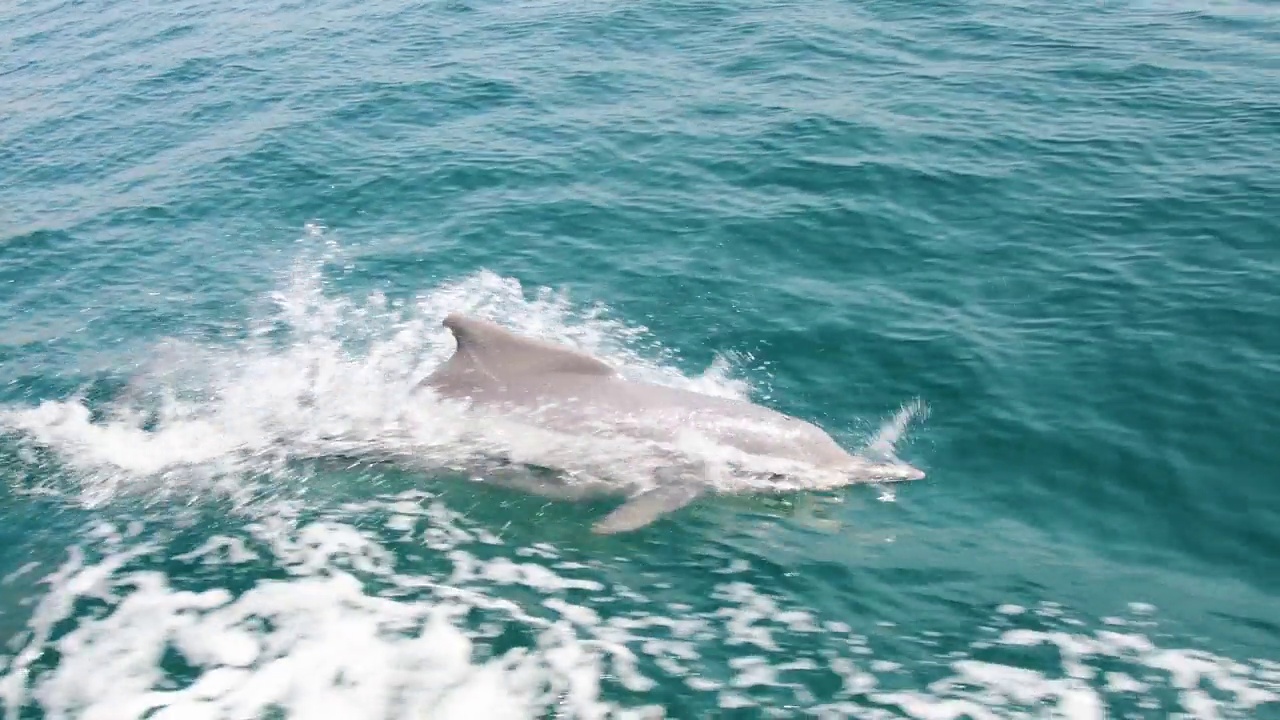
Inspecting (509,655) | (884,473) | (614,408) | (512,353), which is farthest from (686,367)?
(509,655)

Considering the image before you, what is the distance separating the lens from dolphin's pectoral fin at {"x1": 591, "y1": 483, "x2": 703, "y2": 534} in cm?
1105

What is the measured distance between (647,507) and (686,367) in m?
3.49

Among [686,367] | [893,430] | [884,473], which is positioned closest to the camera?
[884,473]

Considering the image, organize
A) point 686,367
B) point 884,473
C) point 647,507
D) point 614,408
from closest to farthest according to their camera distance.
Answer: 1. point 647,507
2. point 884,473
3. point 614,408
4. point 686,367

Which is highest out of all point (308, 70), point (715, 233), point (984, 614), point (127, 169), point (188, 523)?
point (308, 70)

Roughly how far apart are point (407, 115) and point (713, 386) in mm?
15394

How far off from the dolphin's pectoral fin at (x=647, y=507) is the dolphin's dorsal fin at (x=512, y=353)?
1.78m

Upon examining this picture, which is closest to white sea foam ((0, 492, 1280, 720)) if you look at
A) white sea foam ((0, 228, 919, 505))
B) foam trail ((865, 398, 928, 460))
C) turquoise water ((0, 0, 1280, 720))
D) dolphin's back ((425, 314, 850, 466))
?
turquoise water ((0, 0, 1280, 720))

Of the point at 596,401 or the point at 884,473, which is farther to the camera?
the point at 596,401

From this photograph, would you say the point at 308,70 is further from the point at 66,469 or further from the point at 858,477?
the point at 858,477

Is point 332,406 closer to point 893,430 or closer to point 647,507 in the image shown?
point 647,507

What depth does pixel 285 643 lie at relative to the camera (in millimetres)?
9508

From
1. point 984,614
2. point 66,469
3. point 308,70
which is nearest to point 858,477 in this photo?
point 984,614

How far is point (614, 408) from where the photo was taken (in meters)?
12.3
